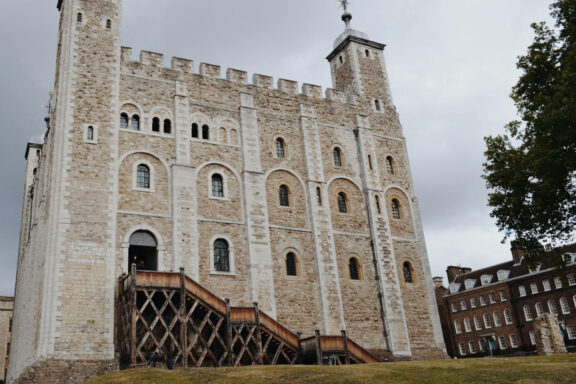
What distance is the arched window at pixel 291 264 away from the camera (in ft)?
96.3

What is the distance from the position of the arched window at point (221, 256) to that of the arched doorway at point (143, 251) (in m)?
2.90

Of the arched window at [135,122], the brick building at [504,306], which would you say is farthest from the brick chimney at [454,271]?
the arched window at [135,122]

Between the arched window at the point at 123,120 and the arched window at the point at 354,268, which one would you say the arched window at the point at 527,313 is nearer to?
the arched window at the point at 354,268

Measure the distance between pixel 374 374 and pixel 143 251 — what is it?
564 inches

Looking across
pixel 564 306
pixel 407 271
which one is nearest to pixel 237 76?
pixel 407 271

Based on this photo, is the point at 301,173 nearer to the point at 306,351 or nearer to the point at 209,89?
the point at 209,89

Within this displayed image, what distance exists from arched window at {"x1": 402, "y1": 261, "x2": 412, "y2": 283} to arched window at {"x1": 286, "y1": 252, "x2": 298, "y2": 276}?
7118 mm

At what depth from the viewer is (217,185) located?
29094 millimetres

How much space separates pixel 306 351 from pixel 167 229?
838cm

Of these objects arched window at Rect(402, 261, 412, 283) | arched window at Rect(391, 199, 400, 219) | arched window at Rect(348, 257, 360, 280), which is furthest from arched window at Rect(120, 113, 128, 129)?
arched window at Rect(402, 261, 412, 283)

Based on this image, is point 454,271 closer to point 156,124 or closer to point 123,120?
point 156,124

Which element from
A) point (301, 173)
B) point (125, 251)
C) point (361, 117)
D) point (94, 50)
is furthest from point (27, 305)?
point (361, 117)

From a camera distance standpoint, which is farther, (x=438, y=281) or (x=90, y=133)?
(x=438, y=281)

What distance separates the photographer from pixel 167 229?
2653 centimetres
